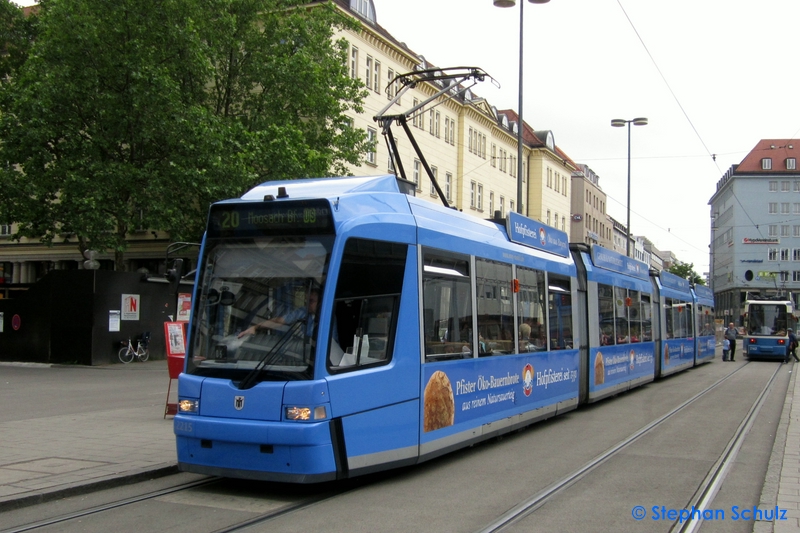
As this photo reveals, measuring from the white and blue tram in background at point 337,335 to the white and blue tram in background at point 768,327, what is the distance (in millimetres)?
31968

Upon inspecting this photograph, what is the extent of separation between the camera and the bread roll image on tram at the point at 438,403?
28.8 ft

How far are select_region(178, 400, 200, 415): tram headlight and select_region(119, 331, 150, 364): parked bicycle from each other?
20.1 meters

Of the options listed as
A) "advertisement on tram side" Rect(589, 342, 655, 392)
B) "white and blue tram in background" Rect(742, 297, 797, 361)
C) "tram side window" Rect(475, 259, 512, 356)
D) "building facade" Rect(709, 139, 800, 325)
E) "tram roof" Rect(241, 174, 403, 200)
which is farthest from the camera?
"building facade" Rect(709, 139, 800, 325)

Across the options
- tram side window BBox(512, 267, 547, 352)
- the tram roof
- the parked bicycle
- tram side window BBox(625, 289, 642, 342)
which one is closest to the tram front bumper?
the tram roof

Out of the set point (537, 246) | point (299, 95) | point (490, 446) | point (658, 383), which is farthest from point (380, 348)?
point (299, 95)

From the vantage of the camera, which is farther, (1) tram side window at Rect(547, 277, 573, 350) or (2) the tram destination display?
(1) tram side window at Rect(547, 277, 573, 350)

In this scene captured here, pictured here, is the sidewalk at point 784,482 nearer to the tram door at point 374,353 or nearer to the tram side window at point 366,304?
the tram door at point 374,353

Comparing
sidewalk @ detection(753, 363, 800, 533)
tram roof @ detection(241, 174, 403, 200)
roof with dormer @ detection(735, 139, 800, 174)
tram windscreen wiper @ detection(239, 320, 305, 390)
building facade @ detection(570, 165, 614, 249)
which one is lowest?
sidewalk @ detection(753, 363, 800, 533)

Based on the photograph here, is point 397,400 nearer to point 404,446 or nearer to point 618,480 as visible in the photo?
point 404,446

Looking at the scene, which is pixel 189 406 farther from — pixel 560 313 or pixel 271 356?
pixel 560 313

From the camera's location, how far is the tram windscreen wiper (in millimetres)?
7418

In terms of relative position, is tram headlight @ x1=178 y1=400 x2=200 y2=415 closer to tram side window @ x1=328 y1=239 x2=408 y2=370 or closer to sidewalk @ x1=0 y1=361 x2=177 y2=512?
sidewalk @ x1=0 y1=361 x2=177 y2=512

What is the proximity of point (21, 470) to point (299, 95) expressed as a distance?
23476 millimetres

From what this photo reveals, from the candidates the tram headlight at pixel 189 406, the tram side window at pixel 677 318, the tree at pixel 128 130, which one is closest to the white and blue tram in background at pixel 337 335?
the tram headlight at pixel 189 406
